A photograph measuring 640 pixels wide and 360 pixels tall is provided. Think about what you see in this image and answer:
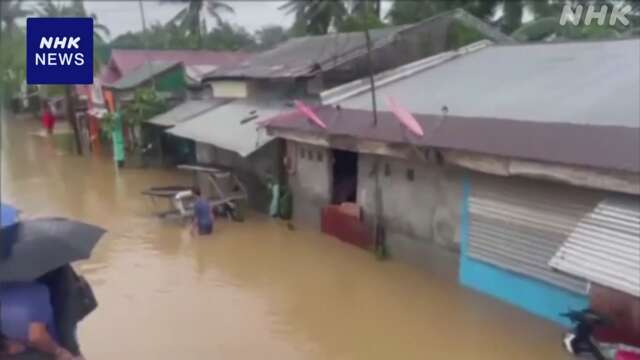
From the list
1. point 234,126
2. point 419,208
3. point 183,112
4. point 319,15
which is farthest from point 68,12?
point 319,15

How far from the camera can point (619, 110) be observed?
8.12 metres

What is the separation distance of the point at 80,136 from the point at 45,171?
5.14 meters

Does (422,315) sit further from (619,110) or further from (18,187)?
(18,187)

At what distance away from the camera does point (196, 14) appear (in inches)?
1708

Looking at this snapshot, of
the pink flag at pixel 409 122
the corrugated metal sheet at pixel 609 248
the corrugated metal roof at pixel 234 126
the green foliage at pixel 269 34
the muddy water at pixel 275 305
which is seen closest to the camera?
the corrugated metal sheet at pixel 609 248

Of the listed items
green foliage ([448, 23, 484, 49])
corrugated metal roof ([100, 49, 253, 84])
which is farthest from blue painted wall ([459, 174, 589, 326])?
corrugated metal roof ([100, 49, 253, 84])

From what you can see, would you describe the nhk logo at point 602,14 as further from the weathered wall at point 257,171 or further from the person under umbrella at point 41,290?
the person under umbrella at point 41,290

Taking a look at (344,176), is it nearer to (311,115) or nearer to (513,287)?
(311,115)

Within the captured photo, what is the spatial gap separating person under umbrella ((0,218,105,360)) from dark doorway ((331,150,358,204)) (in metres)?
9.36

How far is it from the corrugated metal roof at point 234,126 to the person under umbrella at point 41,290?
9780mm

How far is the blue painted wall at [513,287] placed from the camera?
8328mm

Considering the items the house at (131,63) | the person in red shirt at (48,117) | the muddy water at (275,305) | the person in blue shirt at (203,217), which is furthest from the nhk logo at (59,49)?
the person in red shirt at (48,117)

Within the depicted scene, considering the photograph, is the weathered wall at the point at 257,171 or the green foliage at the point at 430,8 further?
the green foliage at the point at 430,8

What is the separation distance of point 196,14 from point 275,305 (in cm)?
3655
